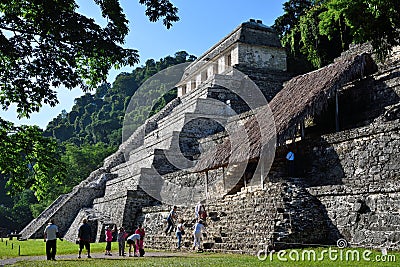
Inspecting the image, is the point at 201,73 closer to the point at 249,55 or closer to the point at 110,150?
the point at 249,55

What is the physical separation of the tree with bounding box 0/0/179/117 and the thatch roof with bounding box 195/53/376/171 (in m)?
4.77

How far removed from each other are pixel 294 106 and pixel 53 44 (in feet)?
21.0

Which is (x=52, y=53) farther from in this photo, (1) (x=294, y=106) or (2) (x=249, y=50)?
(2) (x=249, y=50)

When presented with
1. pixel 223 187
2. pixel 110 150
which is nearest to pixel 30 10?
pixel 223 187

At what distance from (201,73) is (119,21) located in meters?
16.0

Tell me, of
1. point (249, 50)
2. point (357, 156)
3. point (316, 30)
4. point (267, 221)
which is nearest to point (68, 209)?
point (249, 50)

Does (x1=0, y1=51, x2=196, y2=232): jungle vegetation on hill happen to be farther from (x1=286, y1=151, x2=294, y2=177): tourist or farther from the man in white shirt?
(x1=286, y1=151, x2=294, y2=177): tourist

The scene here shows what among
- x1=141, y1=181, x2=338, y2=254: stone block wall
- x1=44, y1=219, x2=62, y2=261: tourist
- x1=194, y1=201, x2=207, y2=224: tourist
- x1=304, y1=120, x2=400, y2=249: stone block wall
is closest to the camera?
x1=304, y1=120, x2=400, y2=249: stone block wall

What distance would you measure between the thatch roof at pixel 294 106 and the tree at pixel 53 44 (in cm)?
477

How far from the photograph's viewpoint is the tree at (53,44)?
6.02m

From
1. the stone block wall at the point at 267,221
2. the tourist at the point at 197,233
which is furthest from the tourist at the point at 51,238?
the stone block wall at the point at 267,221

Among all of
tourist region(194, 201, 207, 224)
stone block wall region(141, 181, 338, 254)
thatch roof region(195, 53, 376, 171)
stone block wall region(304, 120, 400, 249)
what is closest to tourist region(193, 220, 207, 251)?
stone block wall region(141, 181, 338, 254)

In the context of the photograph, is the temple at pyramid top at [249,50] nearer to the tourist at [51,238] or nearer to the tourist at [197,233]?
the tourist at [197,233]

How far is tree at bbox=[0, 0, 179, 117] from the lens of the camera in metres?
6.02
